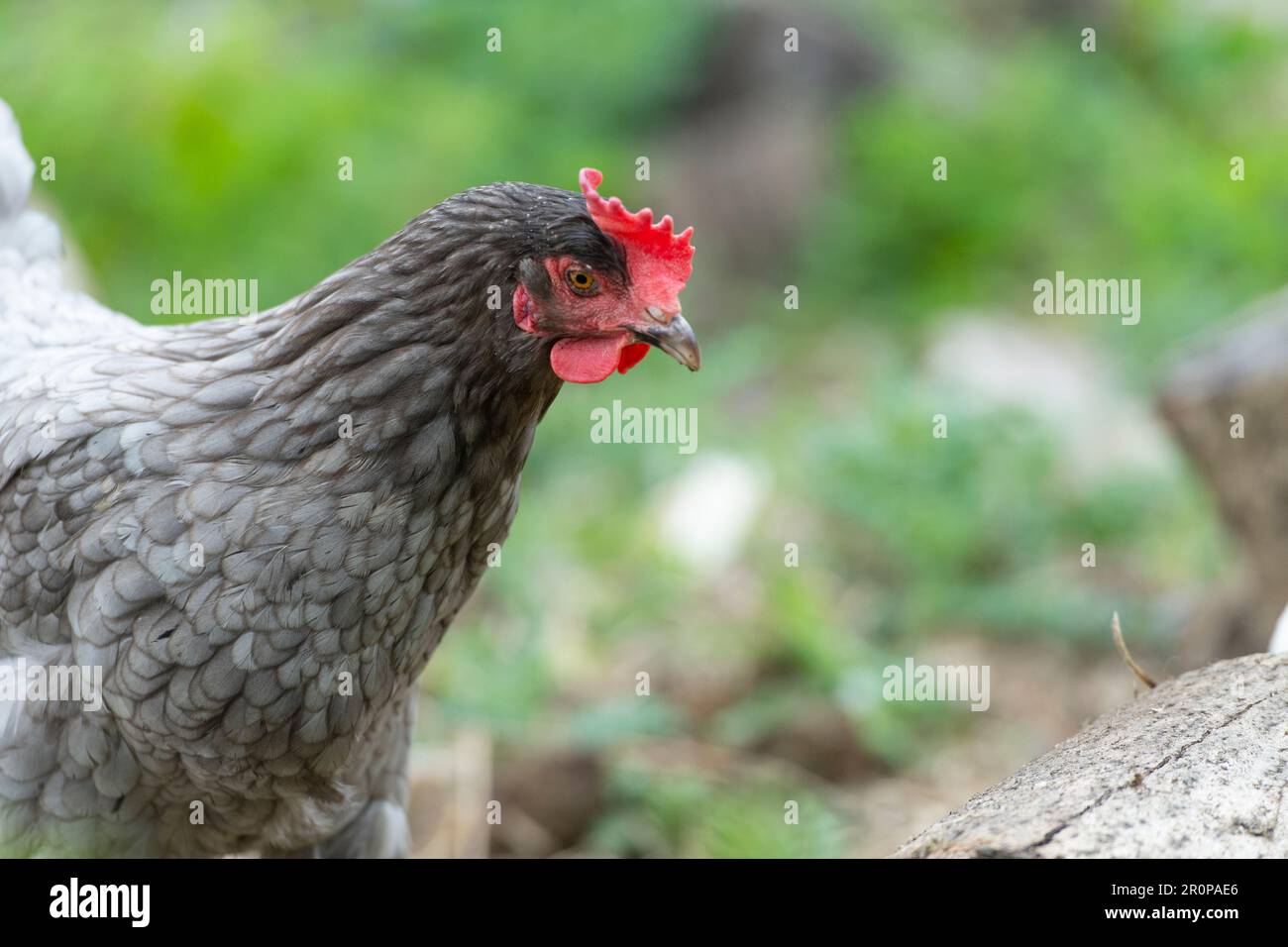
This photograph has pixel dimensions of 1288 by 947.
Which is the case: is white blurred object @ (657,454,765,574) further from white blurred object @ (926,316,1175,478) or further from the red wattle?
the red wattle

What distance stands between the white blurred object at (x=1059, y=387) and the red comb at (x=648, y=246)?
161 inches

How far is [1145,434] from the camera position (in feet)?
23.5

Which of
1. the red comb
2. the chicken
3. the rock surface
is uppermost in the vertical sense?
the red comb

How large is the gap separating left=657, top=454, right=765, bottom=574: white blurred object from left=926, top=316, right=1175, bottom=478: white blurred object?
Result: 1.25 metres

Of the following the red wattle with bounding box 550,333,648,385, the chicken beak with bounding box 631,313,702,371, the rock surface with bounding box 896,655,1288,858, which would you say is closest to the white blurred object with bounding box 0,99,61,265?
the red wattle with bounding box 550,333,648,385

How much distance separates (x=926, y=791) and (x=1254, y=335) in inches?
79.1

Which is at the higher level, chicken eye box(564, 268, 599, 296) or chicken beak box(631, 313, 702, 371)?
chicken eye box(564, 268, 599, 296)

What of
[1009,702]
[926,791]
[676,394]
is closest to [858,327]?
[676,394]

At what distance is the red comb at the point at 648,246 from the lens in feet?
8.61

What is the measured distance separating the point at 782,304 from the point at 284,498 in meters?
7.48

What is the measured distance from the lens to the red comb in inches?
103

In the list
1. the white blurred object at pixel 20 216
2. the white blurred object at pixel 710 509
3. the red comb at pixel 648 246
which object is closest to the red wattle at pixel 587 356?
the red comb at pixel 648 246

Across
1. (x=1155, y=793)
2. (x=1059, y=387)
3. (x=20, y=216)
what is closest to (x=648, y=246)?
(x=1155, y=793)

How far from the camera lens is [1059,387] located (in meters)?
7.97
